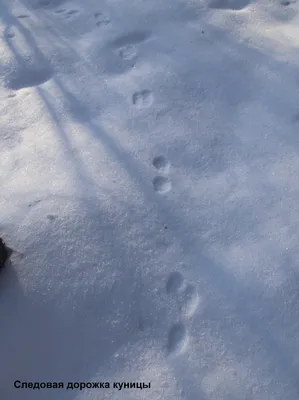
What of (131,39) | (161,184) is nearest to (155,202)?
(161,184)

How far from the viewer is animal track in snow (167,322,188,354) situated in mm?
1386

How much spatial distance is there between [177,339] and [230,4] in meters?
2.10

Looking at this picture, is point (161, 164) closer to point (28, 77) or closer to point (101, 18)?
point (28, 77)

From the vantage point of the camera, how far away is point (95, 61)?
2316mm

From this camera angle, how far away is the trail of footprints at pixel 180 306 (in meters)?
1.39

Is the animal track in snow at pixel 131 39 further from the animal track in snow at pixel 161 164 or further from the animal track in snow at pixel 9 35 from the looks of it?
the animal track in snow at pixel 161 164

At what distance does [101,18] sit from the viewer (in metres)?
2.56

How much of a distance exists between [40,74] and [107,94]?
1.54 ft

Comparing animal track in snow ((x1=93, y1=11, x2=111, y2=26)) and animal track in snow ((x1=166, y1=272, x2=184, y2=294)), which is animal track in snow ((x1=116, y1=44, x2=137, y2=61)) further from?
animal track in snow ((x1=166, y1=272, x2=184, y2=294))

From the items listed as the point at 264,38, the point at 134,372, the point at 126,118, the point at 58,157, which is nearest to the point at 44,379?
the point at 134,372

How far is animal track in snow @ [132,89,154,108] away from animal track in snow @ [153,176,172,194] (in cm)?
49

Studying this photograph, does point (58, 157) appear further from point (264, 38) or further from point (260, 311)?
point (264, 38)

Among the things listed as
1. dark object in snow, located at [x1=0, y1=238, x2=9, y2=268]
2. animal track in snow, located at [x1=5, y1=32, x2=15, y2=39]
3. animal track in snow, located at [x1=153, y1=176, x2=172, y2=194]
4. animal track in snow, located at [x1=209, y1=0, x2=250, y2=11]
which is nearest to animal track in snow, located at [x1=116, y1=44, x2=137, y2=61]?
animal track in snow, located at [x1=209, y1=0, x2=250, y2=11]

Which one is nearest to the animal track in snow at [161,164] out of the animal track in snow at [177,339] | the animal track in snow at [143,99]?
the animal track in snow at [143,99]
